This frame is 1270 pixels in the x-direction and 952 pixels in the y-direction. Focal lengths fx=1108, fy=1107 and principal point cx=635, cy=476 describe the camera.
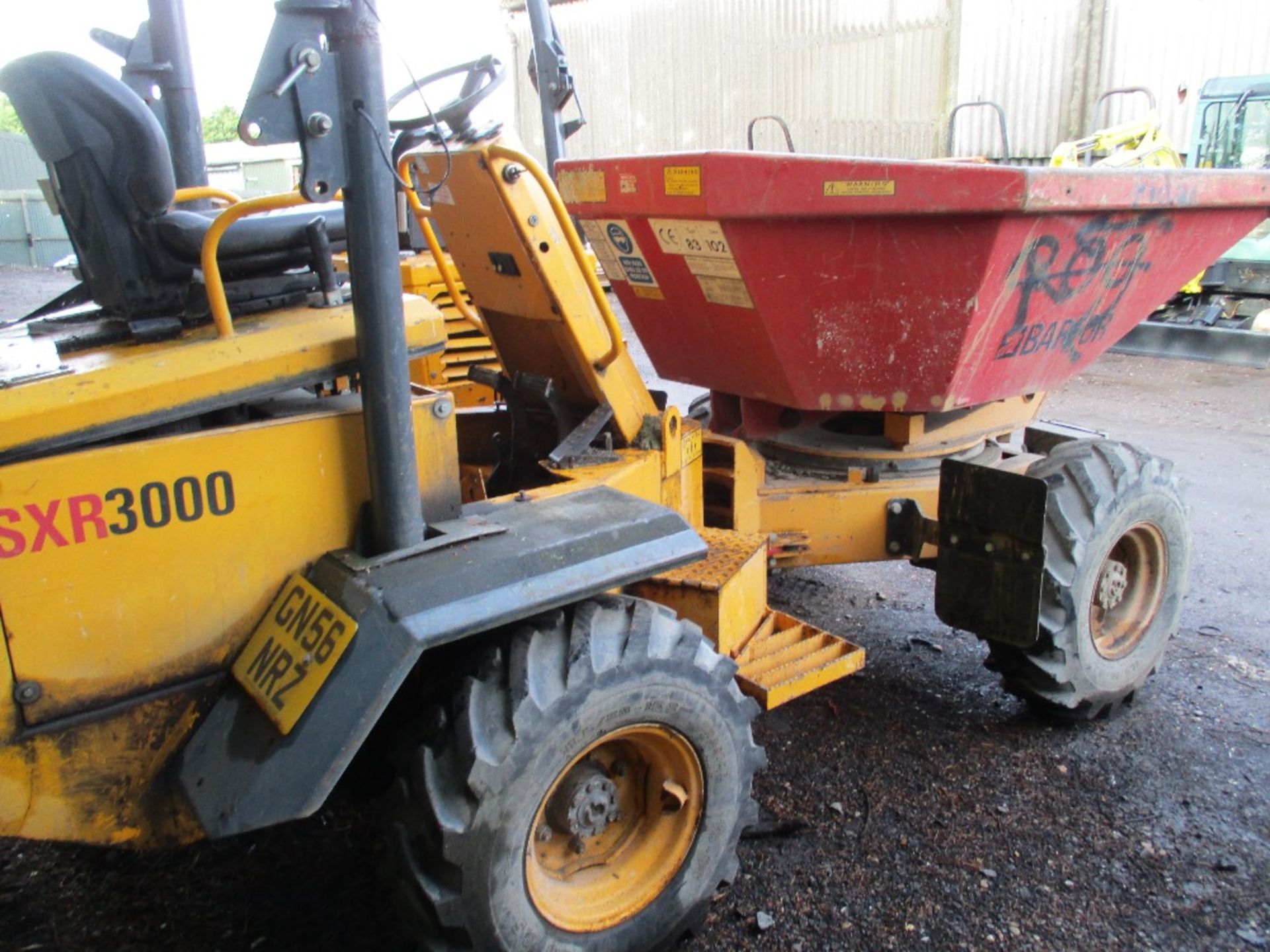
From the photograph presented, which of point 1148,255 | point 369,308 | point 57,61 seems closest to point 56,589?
point 369,308

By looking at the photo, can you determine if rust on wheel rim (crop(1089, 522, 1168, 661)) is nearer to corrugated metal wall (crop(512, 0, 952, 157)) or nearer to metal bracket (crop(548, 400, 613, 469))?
metal bracket (crop(548, 400, 613, 469))

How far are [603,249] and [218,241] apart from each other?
1479 millimetres

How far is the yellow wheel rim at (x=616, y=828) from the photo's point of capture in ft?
7.36

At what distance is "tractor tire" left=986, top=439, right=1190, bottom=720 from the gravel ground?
168 mm

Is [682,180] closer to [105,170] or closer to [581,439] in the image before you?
[581,439]

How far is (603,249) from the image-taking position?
3.29 metres

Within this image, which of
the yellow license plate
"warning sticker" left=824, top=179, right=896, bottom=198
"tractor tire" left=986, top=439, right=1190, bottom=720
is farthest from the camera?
"tractor tire" left=986, top=439, right=1190, bottom=720

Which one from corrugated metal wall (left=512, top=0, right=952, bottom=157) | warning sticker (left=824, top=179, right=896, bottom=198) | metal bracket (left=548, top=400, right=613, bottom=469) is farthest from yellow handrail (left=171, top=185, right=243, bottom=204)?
corrugated metal wall (left=512, top=0, right=952, bottom=157)

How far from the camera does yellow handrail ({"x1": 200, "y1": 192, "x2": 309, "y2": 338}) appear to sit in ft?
6.27

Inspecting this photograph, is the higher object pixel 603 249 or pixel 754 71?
pixel 754 71

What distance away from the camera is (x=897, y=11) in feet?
44.3

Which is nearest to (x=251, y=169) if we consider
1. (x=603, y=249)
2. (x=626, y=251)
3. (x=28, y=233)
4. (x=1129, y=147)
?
(x=28, y=233)

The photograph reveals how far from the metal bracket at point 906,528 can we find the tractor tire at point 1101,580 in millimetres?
355

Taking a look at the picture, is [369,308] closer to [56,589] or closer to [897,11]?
[56,589]
